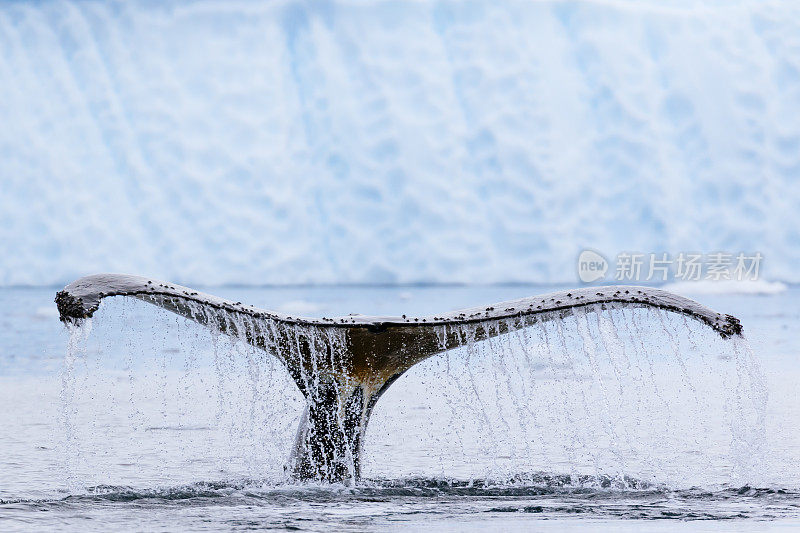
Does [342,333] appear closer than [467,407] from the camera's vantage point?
Yes

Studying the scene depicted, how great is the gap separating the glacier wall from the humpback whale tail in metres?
35.2

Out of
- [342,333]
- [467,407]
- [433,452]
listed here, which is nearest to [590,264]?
[467,407]

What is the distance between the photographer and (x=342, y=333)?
19.4 ft

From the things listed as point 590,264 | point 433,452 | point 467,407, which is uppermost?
point 590,264

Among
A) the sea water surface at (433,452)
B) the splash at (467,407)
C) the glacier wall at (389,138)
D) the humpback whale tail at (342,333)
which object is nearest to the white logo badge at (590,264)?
the glacier wall at (389,138)

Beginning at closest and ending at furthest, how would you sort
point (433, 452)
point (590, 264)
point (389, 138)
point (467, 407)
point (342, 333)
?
point (342, 333), point (433, 452), point (467, 407), point (389, 138), point (590, 264)

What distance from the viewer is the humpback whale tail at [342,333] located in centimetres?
559

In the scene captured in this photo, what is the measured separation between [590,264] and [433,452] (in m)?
37.8

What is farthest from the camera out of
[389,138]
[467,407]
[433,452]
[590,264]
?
[590,264]

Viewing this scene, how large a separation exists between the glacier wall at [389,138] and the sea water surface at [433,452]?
29.0m

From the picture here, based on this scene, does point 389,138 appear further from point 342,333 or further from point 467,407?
point 342,333

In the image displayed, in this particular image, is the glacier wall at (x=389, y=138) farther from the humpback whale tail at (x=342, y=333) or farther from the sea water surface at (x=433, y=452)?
the humpback whale tail at (x=342, y=333)

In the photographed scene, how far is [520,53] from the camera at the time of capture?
46.4 meters

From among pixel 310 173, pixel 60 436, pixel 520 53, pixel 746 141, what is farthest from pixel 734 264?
pixel 60 436
